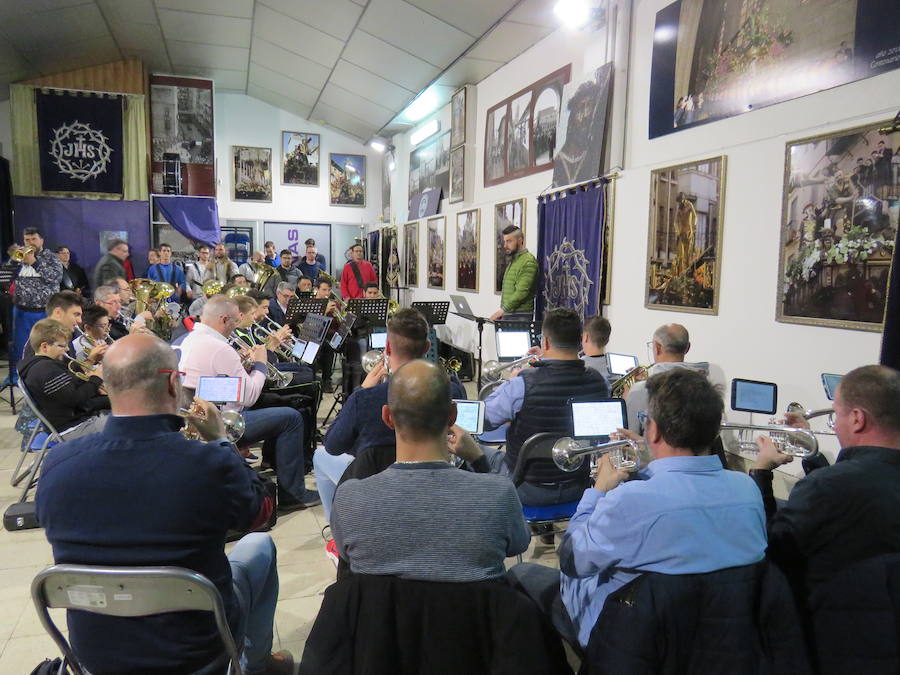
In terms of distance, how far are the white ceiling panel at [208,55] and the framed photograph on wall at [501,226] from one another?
259 inches

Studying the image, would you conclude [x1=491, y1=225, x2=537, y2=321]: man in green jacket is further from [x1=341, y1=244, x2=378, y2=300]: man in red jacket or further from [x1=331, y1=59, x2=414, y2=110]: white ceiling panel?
[x1=331, y1=59, x2=414, y2=110]: white ceiling panel

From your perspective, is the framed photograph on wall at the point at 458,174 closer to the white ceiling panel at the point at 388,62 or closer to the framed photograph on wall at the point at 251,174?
Answer: the white ceiling panel at the point at 388,62

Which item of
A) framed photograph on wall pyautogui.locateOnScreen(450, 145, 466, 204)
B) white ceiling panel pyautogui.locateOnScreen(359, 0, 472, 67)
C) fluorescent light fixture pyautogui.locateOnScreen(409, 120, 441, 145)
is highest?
white ceiling panel pyautogui.locateOnScreen(359, 0, 472, 67)

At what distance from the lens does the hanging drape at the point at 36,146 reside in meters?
11.1

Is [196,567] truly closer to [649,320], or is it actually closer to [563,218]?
[649,320]

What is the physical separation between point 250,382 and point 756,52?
4.35m

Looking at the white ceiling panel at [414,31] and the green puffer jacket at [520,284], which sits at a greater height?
the white ceiling panel at [414,31]

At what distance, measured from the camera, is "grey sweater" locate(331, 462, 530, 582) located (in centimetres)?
140

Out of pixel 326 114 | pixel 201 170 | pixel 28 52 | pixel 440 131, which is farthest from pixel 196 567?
pixel 326 114

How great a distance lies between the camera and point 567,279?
22.7 feet

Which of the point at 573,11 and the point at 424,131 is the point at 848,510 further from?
the point at 424,131

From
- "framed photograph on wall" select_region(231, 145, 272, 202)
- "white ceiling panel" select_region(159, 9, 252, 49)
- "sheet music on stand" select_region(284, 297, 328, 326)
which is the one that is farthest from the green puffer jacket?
"framed photograph on wall" select_region(231, 145, 272, 202)

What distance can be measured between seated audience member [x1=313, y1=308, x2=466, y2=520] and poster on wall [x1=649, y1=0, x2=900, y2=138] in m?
3.23

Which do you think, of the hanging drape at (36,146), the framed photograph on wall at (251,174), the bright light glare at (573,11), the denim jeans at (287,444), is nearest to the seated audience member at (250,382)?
the denim jeans at (287,444)
